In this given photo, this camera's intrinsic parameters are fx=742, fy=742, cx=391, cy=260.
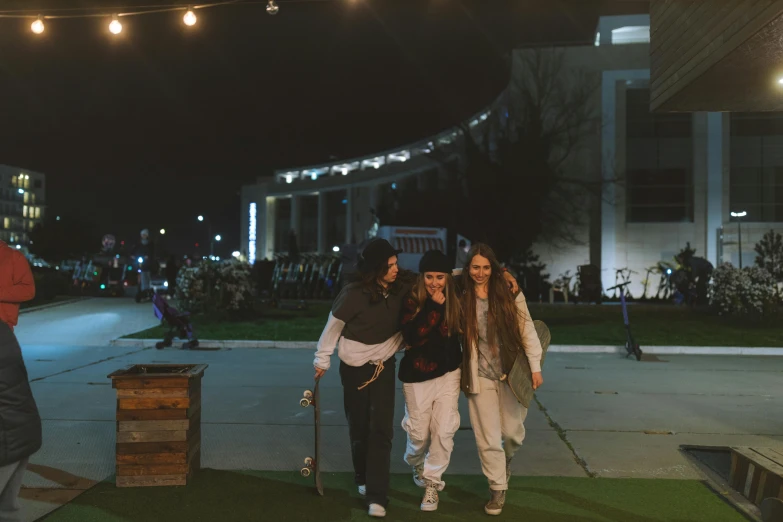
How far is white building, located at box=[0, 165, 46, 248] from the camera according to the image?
15150cm

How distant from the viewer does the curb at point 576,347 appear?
15.4 metres

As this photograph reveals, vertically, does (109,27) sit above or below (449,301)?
above

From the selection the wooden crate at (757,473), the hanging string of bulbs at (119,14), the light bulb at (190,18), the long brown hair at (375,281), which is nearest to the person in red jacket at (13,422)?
the long brown hair at (375,281)

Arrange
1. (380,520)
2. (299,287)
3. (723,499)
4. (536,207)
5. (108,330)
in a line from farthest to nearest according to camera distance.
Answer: (536,207)
(299,287)
(108,330)
(723,499)
(380,520)

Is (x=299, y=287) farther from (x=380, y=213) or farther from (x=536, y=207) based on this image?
(x=380, y=213)

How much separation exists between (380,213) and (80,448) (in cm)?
4095

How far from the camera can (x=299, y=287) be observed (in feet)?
96.1

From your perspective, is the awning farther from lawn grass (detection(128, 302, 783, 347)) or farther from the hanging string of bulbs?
the hanging string of bulbs

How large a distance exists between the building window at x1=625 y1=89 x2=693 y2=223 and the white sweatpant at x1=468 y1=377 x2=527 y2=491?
3603cm

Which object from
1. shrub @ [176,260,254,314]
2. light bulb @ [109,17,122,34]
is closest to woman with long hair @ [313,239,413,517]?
light bulb @ [109,17,122,34]

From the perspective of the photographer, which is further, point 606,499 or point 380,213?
point 380,213

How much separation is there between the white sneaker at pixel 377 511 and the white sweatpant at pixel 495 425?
2.55 feet

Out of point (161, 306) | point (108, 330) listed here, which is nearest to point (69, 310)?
point (108, 330)

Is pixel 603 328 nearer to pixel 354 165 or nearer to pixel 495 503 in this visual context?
pixel 495 503
